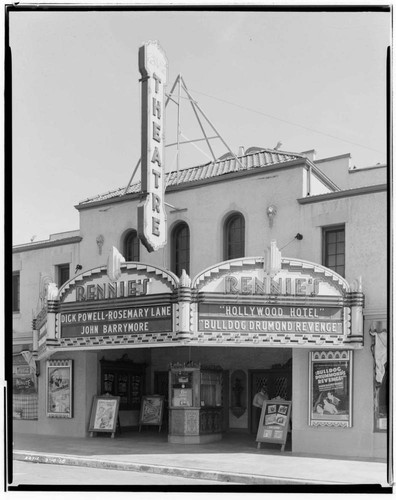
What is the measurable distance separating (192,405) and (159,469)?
13.9ft

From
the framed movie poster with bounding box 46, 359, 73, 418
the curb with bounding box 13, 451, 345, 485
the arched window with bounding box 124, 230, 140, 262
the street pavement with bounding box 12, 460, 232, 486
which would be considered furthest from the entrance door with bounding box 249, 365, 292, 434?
the street pavement with bounding box 12, 460, 232, 486

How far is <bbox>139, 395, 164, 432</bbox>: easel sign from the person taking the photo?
24.1m

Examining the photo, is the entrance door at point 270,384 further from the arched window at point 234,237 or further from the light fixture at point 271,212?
the light fixture at point 271,212

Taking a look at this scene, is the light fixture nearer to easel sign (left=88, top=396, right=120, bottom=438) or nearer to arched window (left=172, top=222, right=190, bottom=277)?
arched window (left=172, top=222, right=190, bottom=277)

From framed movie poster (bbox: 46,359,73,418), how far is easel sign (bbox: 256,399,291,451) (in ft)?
20.5

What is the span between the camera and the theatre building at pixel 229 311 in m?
19.1

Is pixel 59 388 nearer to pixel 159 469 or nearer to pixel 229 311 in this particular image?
pixel 229 311

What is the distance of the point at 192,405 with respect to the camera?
21312mm

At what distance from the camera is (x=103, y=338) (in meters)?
20.6

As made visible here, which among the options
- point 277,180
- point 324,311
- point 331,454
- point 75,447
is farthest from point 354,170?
point 75,447

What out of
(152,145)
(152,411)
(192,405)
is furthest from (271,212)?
(152,411)

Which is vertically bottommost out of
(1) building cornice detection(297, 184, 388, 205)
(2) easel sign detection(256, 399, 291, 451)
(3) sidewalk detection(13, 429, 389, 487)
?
(3) sidewalk detection(13, 429, 389, 487)

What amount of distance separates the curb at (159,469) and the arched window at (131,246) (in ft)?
20.5

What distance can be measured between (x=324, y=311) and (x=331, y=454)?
11.1 feet
